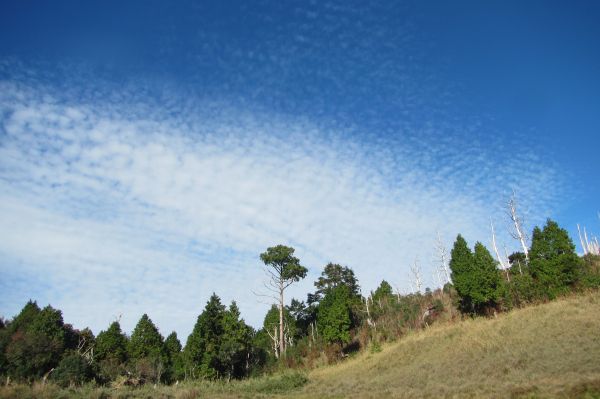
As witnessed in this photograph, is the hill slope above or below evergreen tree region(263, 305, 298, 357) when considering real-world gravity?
below

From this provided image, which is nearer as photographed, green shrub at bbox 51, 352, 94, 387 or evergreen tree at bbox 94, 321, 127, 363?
green shrub at bbox 51, 352, 94, 387

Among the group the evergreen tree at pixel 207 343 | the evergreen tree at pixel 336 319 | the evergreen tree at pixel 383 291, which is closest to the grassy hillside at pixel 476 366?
the evergreen tree at pixel 336 319

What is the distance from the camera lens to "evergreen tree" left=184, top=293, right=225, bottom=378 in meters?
41.2

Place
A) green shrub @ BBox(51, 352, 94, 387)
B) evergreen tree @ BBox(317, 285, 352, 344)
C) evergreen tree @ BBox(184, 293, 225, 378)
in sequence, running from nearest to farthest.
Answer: green shrub @ BBox(51, 352, 94, 387)
evergreen tree @ BBox(317, 285, 352, 344)
evergreen tree @ BBox(184, 293, 225, 378)

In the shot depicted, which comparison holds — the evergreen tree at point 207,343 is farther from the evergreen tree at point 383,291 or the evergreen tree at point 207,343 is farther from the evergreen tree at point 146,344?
the evergreen tree at point 383,291

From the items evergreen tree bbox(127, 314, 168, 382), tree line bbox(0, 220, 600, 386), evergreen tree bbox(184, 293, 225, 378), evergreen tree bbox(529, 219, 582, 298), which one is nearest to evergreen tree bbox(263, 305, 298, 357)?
tree line bbox(0, 220, 600, 386)

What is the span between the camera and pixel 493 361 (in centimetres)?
2066

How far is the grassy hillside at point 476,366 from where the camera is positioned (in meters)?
14.8

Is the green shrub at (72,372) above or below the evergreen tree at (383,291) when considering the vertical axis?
below

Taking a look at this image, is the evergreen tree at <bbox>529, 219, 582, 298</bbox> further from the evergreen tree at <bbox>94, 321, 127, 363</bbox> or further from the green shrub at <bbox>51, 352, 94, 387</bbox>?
the evergreen tree at <bbox>94, 321, 127, 363</bbox>

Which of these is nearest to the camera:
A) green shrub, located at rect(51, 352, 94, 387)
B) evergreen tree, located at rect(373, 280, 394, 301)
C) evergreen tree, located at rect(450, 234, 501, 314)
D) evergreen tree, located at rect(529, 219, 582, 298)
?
evergreen tree, located at rect(529, 219, 582, 298)

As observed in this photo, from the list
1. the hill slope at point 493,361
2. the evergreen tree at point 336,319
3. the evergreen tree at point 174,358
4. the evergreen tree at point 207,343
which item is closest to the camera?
the hill slope at point 493,361

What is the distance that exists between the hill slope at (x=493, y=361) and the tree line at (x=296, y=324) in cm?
267

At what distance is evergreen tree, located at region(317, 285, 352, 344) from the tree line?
100 mm
